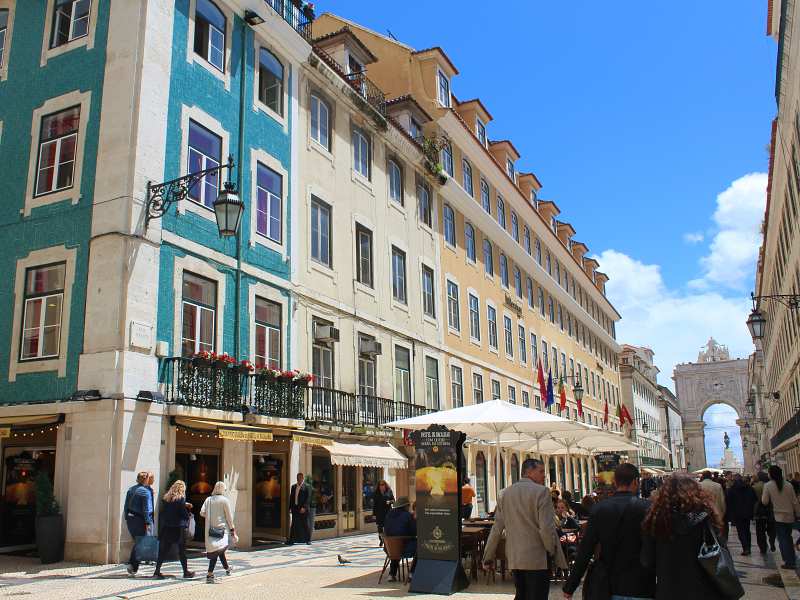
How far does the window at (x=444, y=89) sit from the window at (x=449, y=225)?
4022 millimetres

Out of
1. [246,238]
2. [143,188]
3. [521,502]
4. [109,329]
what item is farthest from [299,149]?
[521,502]

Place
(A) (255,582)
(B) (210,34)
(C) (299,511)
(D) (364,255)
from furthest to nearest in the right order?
(D) (364,255) → (B) (210,34) → (C) (299,511) → (A) (255,582)

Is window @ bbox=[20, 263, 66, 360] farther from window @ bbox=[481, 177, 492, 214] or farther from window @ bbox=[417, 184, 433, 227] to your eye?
window @ bbox=[481, 177, 492, 214]

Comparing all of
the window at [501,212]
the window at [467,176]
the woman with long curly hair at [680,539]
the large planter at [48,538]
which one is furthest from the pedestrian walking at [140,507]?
the window at [501,212]

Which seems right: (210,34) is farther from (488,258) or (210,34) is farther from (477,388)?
(488,258)

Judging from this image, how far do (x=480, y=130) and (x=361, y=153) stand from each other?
1192 centimetres

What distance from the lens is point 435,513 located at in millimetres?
10297

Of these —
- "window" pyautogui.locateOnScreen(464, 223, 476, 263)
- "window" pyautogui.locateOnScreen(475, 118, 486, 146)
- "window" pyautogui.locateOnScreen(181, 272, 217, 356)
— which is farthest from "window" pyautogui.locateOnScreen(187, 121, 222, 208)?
"window" pyautogui.locateOnScreen(475, 118, 486, 146)

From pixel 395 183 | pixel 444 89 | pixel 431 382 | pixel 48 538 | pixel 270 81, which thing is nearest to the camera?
pixel 48 538

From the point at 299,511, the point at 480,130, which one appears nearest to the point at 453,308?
the point at 480,130

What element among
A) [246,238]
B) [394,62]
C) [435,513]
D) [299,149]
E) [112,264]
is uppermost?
[394,62]

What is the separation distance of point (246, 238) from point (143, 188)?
297cm

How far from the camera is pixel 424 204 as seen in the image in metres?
26.3

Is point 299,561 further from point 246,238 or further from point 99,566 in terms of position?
point 246,238
